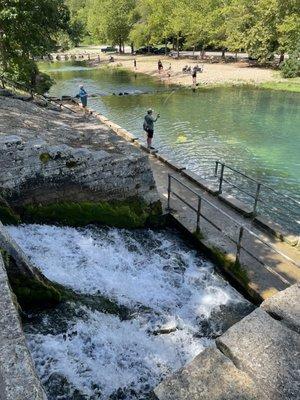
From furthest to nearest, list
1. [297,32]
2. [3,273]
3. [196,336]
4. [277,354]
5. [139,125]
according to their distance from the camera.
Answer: [297,32]
[139,125]
[196,336]
[3,273]
[277,354]

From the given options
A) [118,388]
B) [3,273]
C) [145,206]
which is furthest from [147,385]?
[145,206]

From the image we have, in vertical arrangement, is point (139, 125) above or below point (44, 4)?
below

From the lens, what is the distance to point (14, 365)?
2.52 m

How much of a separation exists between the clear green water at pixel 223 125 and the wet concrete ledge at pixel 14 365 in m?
8.65

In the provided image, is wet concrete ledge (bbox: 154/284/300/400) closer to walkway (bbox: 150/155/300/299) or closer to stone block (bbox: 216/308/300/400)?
stone block (bbox: 216/308/300/400)

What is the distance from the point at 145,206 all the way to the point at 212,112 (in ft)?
52.9

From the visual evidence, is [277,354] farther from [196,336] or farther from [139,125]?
[139,125]

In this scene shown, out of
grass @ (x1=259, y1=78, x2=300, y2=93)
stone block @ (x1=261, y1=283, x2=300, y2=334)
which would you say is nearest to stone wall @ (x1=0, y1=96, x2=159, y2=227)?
stone block @ (x1=261, y1=283, x2=300, y2=334)

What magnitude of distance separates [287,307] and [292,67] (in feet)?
118

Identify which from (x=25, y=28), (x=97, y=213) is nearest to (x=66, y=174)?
(x=97, y=213)

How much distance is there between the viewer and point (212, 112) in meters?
23.4

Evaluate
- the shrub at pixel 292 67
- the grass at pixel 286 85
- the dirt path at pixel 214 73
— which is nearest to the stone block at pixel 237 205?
the grass at pixel 286 85

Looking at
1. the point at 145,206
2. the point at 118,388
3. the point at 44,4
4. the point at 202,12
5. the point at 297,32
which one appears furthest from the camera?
the point at 202,12

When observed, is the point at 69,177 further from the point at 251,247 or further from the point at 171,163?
the point at 171,163
